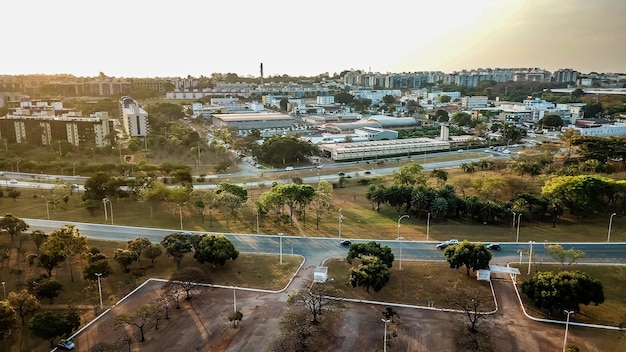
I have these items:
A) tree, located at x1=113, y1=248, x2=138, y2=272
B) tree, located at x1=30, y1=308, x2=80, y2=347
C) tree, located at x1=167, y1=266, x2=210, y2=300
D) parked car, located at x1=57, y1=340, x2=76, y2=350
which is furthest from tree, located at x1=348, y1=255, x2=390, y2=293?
tree, located at x1=30, y1=308, x2=80, y2=347

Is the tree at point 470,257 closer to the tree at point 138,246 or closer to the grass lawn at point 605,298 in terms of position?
the grass lawn at point 605,298

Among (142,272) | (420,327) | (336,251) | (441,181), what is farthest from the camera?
(441,181)

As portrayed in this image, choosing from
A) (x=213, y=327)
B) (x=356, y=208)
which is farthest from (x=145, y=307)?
Result: (x=356, y=208)

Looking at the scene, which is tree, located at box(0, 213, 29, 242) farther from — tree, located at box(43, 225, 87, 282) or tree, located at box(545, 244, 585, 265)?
tree, located at box(545, 244, 585, 265)

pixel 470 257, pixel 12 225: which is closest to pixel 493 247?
pixel 470 257

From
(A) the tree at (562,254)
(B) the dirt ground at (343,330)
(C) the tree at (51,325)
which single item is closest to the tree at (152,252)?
(B) the dirt ground at (343,330)

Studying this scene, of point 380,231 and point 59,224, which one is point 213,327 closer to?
point 380,231
